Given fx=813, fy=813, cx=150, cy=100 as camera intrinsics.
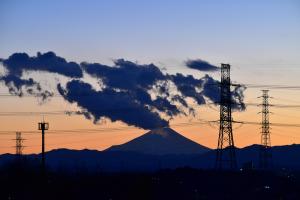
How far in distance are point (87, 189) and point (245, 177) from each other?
3100cm

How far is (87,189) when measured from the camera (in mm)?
119500

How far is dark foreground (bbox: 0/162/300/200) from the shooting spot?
10031 cm

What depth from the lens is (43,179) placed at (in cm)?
9319

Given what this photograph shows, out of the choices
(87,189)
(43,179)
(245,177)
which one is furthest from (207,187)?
(43,179)

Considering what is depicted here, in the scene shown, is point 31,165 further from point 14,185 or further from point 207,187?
point 207,187

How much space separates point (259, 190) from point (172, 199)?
60.3 ft

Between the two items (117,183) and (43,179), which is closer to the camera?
(43,179)

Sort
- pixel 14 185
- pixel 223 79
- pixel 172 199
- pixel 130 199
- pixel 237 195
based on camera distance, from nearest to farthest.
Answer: pixel 223 79, pixel 130 199, pixel 14 185, pixel 172 199, pixel 237 195

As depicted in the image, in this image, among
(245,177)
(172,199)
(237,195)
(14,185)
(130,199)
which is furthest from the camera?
(245,177)

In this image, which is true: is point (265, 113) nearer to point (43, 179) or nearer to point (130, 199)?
point (130, 199)

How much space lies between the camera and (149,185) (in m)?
104

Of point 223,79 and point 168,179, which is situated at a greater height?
point 223,79

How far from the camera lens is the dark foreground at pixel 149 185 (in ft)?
329

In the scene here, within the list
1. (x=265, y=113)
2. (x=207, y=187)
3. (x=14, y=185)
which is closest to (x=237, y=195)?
(x=207, y=187)
